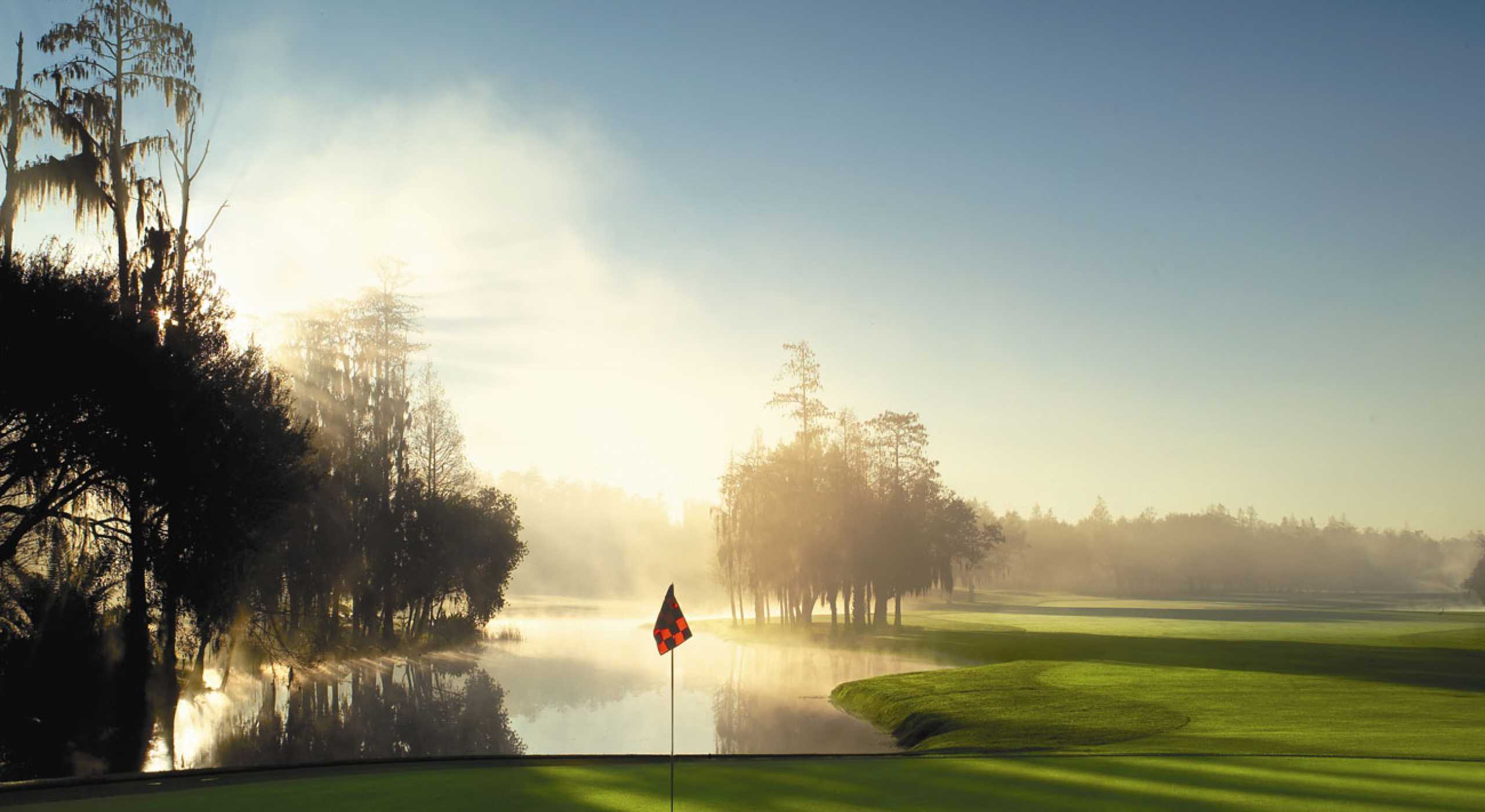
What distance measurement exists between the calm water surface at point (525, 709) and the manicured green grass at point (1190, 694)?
2.87 metres

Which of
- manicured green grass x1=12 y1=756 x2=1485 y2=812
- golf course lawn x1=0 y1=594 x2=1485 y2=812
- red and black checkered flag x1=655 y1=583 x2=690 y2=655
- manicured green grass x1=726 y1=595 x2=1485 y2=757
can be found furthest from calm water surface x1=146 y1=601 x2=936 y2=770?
red and black checkered flag x1=655 y1=583 x2=690 y2=655

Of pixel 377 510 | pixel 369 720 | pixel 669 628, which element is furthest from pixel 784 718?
pixel 377 510

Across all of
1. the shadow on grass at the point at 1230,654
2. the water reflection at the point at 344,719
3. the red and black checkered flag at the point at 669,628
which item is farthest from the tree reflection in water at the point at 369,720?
the shadow on grass at the point at 1230,654

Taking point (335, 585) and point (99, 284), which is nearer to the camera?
point (99, 284)

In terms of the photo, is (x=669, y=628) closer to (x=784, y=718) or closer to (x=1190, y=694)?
(x=784, y=718)

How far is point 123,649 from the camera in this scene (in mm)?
25609

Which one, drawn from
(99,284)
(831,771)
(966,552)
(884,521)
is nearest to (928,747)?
(831,771)

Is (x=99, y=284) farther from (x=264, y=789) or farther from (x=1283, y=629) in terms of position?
(x=1283, y=629)

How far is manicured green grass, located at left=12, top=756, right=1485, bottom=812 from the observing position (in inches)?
507

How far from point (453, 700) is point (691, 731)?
470 inches

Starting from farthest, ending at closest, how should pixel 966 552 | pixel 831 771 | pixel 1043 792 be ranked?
1. pixel 966 552
2. pixel 831 771
3. pixel 1043 792

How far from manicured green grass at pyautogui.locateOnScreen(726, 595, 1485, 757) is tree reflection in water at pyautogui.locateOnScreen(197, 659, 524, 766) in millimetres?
12999

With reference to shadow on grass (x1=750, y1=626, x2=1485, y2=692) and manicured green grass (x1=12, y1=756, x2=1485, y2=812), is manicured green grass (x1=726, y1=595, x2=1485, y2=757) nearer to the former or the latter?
shadow on grass (x1=750, y1=626, x2=1485, y2=692)

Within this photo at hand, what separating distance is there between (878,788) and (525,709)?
2460 centimetres
